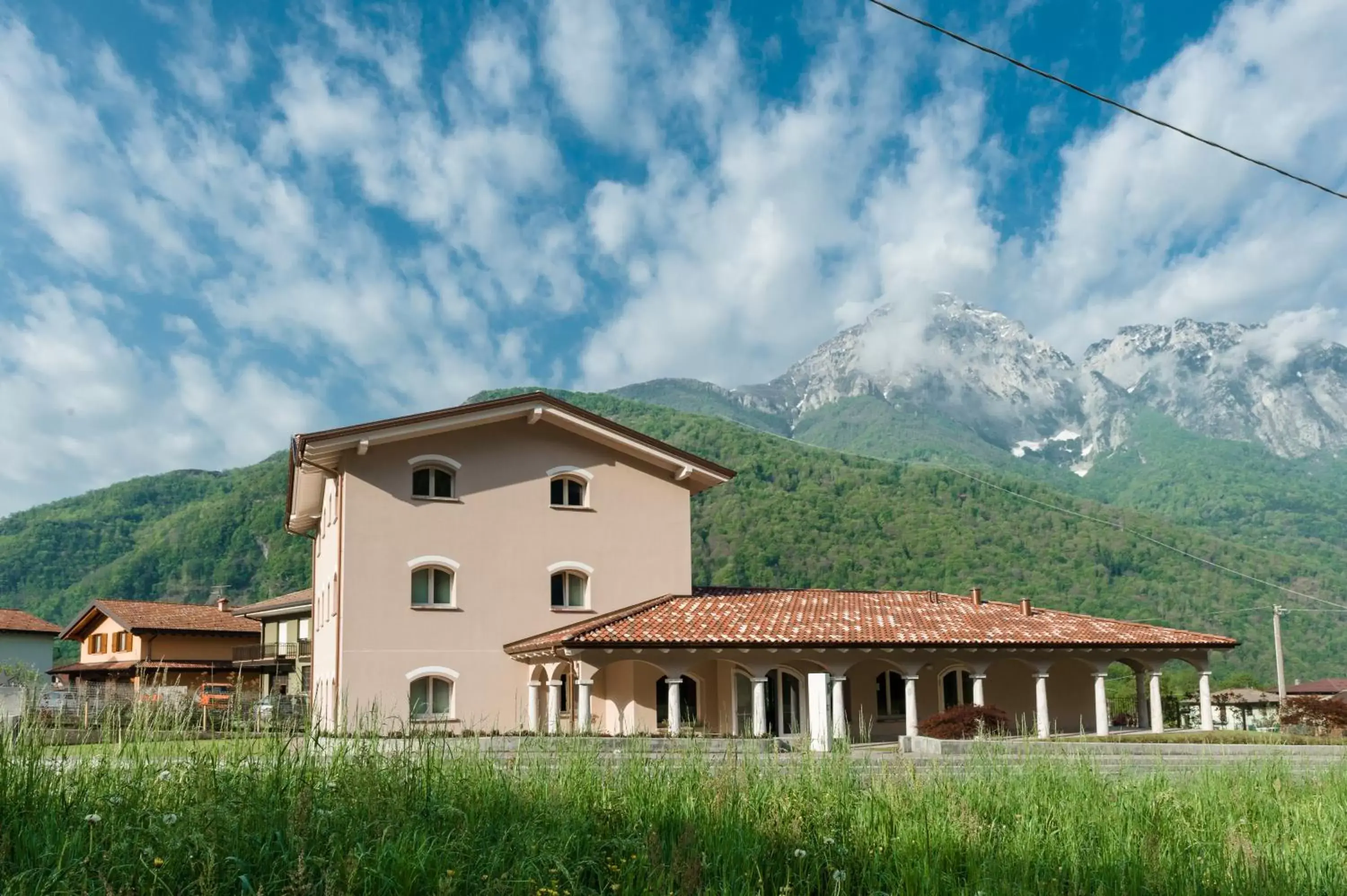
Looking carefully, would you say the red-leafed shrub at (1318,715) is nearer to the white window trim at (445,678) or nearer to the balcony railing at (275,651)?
the white window trim at (445,678)

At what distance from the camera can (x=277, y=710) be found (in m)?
8.30

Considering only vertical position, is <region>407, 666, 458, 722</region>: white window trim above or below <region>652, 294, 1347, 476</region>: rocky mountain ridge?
below

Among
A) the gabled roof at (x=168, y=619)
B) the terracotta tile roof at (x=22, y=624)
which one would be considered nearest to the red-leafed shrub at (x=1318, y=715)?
the gabled roof at (x=168, y=619)

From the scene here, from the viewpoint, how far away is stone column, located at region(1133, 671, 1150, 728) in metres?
29.3

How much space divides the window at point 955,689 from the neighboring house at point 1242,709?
338 inches

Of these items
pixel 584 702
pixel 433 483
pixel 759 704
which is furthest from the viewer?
pixel 433 483

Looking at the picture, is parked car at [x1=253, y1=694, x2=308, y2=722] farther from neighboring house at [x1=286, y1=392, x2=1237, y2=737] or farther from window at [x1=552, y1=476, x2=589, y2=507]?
window at [x1=552, y1=476, x2=589, y2=507]

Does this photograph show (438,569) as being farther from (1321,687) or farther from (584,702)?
(1321,687)

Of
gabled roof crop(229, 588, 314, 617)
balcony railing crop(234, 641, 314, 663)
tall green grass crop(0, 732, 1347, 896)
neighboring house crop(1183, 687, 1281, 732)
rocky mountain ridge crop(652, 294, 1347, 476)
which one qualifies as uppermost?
rocky mountain ridge crop(652, 294, 1347, 476)

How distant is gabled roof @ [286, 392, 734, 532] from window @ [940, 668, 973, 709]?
7.28 meters

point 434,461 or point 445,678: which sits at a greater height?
point 434,461

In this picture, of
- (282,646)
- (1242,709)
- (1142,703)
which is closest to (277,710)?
(1142,703)

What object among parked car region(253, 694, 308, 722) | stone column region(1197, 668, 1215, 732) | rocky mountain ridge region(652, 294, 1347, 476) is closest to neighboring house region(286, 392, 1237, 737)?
stone column region(1197, 668, 1215, 732)

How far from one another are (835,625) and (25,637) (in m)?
40.0
